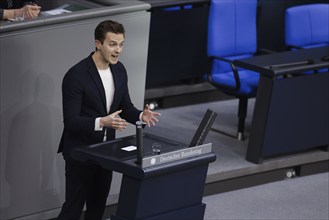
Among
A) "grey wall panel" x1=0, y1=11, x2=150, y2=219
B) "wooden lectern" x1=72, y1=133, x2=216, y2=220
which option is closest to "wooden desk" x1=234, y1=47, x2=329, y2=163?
"grey wall panel" x1=0, y1=11, x2=150, y2=219

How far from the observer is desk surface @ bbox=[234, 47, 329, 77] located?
7.38 metres

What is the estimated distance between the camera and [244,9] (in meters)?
8.46

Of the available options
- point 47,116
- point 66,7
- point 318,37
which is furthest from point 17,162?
point 318,37

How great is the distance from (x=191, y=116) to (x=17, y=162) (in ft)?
9.18

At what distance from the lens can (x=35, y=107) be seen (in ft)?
20.3

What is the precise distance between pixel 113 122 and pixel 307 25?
157 inches

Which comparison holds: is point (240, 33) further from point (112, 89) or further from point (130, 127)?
point (112, 89)

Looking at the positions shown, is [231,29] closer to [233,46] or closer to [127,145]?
[233,46]

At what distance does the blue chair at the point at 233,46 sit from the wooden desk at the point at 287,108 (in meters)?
0.37

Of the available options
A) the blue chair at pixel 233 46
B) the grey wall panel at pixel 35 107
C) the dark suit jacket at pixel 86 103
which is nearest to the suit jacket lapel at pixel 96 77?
the dark suit jacket at pixel 86 103

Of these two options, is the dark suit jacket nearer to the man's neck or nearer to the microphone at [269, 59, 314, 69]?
the man's neck

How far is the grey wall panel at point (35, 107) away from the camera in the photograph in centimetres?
604

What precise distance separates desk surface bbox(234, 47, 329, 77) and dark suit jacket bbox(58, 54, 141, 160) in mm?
1971

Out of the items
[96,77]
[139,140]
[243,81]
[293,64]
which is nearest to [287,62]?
[293,64]
